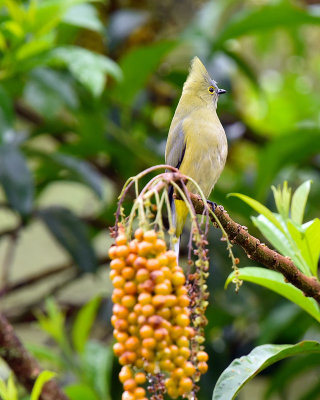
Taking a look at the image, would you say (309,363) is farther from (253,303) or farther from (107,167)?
(107,167)

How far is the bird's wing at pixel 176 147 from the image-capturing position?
69.4 inches

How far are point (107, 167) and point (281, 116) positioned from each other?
3.19 feet

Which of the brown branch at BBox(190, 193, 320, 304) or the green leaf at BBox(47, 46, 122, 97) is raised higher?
the green leaf at BBox(47, 46, 122, 97)

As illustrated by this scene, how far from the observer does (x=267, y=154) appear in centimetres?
250

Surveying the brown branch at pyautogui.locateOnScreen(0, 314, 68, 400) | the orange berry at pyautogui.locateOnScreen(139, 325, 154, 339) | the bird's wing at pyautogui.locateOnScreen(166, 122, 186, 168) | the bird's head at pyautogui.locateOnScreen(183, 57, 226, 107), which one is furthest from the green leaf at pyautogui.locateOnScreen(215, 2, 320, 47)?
the orange berry at pyautogui.locateOnScreen(139, 325, 154, 339)

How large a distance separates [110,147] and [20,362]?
1.27 metres

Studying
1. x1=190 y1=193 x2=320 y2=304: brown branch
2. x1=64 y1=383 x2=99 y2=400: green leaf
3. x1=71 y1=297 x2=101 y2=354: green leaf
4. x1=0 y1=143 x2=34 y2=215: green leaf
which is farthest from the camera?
x1=71 y1=297 x2=101 y2=354: green leaf

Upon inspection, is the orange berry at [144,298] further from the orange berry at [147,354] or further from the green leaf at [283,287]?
the green leaf at [283,287]

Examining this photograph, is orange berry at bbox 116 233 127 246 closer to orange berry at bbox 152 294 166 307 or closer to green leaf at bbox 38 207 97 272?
orange berry at bbox 152 294 166 307

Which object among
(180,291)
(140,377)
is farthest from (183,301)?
(140,377)

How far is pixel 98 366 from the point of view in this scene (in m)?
2.25

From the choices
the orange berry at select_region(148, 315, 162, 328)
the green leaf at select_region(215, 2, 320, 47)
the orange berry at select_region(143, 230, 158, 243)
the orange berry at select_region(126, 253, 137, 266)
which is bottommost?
the orange berry at select_region(148, 315, 162, 328)

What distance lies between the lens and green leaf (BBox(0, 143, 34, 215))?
2.20 metres

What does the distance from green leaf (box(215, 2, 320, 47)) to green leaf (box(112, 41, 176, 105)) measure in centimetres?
28
